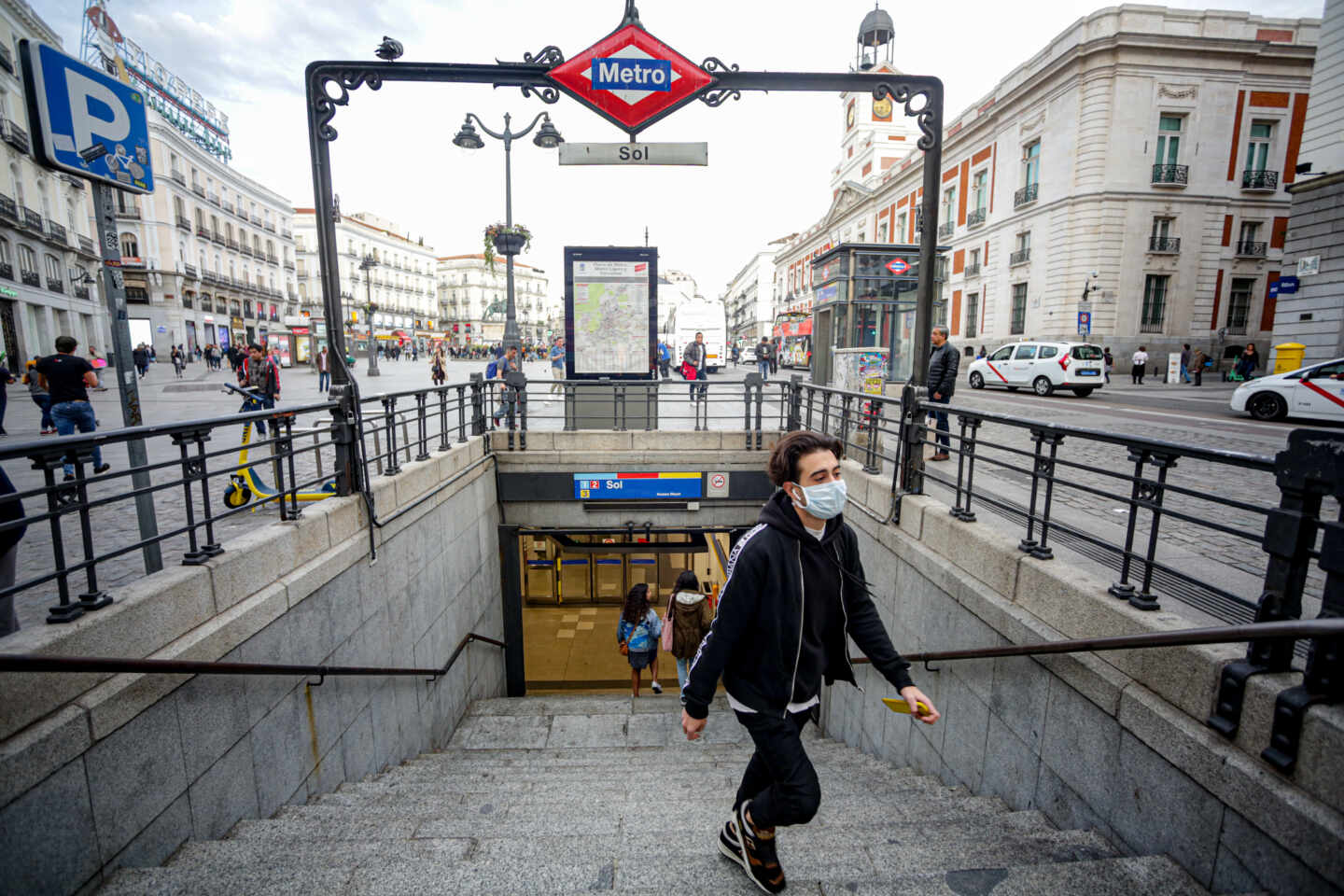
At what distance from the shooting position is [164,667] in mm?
2578

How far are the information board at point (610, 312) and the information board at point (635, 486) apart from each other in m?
1.85

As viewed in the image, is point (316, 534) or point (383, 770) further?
point (383, 770)

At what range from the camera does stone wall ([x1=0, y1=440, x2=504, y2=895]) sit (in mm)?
2277

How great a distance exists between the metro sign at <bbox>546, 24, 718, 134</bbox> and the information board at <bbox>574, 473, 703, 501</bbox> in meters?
5.86

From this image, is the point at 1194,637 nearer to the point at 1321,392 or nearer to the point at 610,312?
the point at 610,312

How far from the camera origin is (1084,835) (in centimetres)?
278

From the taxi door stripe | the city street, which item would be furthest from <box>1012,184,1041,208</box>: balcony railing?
the taxi door stripe

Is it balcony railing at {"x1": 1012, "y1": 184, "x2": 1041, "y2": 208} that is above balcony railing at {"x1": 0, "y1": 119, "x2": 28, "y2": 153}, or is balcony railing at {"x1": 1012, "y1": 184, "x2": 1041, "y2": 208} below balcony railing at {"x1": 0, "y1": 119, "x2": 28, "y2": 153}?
below

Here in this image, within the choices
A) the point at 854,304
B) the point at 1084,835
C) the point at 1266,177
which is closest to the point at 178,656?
the point at 1084,835

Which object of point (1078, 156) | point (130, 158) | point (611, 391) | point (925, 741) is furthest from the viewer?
point (1078, 156)

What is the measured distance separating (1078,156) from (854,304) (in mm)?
19314

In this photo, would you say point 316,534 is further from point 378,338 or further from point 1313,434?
point 378,338

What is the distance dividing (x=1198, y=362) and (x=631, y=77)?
102ft

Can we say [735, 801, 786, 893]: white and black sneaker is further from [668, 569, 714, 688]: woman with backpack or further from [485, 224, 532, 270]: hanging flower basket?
[485, 224, 532, 270]: hanging flower basket
